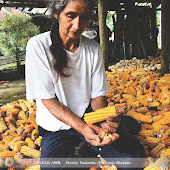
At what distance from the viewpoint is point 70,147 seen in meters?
1.77

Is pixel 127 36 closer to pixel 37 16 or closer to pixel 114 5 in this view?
pixel 114 5

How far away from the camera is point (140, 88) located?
3.61m

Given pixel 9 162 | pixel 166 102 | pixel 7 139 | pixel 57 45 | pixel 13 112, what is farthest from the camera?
pixel 13 112

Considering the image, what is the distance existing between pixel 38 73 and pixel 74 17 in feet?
1.83

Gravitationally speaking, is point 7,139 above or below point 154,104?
below

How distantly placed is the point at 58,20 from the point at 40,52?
0.33m

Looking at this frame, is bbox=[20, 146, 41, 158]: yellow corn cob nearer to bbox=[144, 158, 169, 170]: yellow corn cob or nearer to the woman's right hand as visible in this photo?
the woman's right hand

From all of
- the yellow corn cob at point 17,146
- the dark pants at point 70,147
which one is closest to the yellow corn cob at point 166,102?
the dark pants at point 70,147

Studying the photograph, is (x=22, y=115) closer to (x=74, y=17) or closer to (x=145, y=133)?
(x=145, y=133)

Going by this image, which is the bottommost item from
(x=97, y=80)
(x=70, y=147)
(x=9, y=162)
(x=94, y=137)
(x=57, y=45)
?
(x=9, y=162)

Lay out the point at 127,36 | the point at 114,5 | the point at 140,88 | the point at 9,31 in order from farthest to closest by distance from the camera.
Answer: the point at 9,31
the point at 127,36
the point at 114,5
the point at 140,88

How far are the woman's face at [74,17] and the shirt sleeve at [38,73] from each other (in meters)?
0.28

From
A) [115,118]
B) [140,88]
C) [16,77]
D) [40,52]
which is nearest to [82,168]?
[115,118]

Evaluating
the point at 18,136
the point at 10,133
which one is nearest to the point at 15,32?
the point at 10,133
